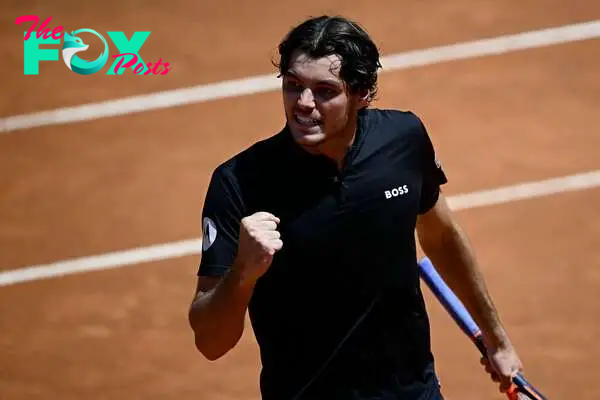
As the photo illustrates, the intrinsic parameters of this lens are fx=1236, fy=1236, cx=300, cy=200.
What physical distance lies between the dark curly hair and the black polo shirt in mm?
316

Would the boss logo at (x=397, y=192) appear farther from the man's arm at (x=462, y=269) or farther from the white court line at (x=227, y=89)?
the white court line at (x=227, y=89)

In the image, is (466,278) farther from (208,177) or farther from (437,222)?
(208,177)

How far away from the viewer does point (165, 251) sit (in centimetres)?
877

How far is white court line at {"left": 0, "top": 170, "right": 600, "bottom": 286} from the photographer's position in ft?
28.7

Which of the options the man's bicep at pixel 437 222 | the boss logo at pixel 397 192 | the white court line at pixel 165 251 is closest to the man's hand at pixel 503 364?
the man's bicep at pixel 437 222

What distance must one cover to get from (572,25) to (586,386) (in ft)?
12.0

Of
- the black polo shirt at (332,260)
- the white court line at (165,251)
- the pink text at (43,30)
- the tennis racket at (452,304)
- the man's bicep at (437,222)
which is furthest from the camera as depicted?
the pink text at (43,30)

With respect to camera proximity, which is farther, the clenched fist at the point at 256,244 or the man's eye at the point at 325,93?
the man's eye at the point at 325,93

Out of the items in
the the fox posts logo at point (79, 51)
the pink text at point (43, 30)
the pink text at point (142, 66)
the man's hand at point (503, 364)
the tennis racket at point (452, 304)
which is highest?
the pink text at point (43, 30)

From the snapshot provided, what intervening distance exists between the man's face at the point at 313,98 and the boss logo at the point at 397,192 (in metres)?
0.40

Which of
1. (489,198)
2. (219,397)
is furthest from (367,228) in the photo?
(489,198)

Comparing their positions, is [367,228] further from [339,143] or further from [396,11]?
[396,11]

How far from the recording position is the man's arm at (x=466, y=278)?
17.7 feet

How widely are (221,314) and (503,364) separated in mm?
1555
